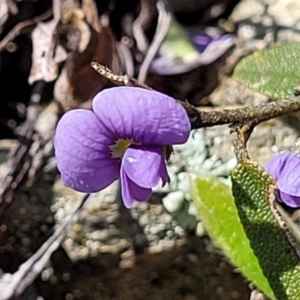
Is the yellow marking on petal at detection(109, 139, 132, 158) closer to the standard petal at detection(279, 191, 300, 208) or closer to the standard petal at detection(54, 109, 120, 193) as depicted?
the standard petal at detection(54, 109, 120, 193)

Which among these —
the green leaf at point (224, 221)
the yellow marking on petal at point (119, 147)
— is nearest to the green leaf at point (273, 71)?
the green leaf at point (224, 221)

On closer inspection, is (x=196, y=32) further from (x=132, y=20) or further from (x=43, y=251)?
(x=43, y=251)

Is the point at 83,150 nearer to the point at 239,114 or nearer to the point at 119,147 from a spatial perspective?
the point at 119,147

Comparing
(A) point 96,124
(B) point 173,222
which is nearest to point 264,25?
(B) point 173,222

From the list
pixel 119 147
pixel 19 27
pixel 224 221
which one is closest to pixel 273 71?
pixel 224 221

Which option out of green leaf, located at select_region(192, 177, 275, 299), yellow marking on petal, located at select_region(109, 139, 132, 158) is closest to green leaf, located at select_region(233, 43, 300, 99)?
green leaf, located at select_region(192, 177, 275, 299)

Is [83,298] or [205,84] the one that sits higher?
[205,84]
